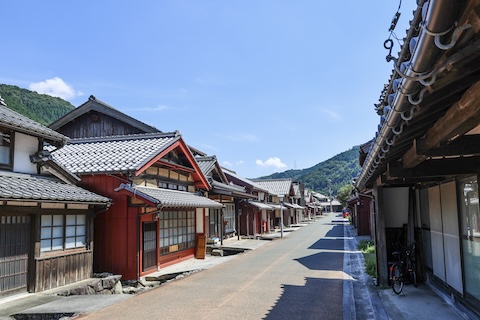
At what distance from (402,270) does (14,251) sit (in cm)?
1026

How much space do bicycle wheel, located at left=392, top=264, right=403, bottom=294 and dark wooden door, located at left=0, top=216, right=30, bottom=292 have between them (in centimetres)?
957

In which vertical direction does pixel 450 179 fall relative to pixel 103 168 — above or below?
below

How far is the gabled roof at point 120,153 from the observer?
13.1 meters

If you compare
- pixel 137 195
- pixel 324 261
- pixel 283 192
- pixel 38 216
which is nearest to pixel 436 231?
pixel 324 261

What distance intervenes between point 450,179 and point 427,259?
135 inches

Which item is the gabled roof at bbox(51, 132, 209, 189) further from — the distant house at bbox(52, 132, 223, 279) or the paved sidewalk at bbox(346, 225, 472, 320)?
the paved sidewalk at bbox(346, 225, 472, 320)

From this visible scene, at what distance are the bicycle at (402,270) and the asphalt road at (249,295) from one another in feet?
4.42

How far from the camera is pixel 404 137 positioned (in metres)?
4.81

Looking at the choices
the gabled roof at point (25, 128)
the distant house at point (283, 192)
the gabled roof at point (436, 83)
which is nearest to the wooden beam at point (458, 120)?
the gabled roof at point (436, 83)

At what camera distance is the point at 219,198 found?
2434 cm

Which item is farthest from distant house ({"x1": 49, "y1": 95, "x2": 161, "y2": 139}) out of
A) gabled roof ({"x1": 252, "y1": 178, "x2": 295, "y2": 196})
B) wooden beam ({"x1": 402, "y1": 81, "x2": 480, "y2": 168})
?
gabled roof ({"x1": 252, "y1": 178, "x2": 295, "y2": 196})

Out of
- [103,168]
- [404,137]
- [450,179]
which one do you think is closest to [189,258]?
[103,168]

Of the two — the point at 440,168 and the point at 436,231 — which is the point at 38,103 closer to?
the point at 436,231

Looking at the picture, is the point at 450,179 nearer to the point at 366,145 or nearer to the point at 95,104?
the point at 366,145
